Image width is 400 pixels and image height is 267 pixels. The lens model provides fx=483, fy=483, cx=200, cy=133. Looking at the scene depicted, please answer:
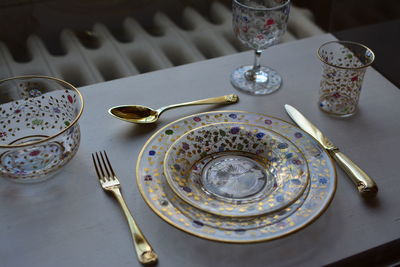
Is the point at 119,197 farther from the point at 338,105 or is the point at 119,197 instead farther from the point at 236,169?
the point at 338,105

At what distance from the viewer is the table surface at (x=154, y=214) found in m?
0.55

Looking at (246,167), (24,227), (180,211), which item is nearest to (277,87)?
(246,167)

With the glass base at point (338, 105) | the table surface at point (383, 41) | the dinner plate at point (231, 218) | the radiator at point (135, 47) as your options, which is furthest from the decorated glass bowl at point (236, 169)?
the radiator at point (135, 47)

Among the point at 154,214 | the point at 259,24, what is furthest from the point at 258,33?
the point at 154,214

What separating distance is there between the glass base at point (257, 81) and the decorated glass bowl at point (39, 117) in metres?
0.28

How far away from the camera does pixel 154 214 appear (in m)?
0.59

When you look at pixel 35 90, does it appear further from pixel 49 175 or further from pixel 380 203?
pixel 380 203

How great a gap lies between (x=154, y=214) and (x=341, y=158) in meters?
0.27

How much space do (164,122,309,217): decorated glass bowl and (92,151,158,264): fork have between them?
0.06 metres

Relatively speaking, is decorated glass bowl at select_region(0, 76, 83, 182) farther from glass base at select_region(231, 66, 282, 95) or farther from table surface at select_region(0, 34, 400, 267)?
glass base at select_region(231, 66, 282, 95)

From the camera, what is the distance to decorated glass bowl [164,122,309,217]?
1.92ft

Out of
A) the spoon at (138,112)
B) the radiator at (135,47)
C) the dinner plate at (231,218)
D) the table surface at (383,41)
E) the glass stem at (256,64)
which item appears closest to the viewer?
the dinner plate at (231,218)

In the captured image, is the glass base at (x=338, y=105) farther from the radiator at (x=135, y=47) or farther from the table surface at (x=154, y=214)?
the radiator at (x=135, y=47)

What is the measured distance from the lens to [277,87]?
32.3 inches
